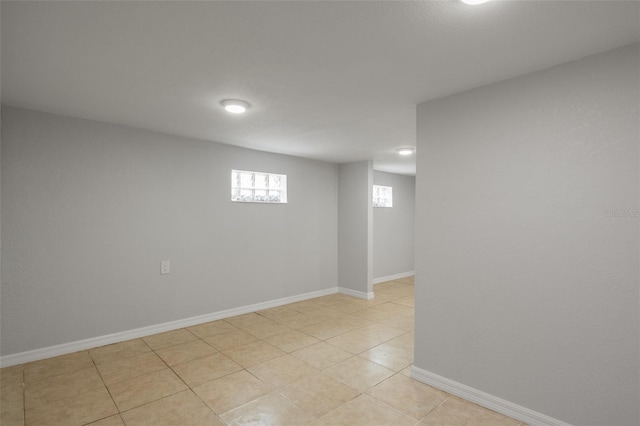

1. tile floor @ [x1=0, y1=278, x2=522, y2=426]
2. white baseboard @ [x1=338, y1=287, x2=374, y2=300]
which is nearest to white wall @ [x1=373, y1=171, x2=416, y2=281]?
white baseboard @ [x1=338, y1=287, x2=374, y2=300]

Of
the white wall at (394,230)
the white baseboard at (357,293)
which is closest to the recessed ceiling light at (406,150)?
the white wall at (394,230)

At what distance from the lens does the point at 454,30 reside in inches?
61.7

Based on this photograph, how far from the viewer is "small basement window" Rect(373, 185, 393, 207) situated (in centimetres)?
651

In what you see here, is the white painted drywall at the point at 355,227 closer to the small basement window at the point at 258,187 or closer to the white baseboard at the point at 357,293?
the white baseboard at the point at 357,293

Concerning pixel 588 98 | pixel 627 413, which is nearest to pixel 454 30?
pixel 588 98

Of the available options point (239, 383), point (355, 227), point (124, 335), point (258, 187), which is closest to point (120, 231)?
point (124, 335)

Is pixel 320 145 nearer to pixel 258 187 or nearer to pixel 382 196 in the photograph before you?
pixel 258 187

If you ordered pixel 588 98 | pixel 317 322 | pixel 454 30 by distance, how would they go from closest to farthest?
pixel 454 30 < pixel 588 98 < pixel 317 322

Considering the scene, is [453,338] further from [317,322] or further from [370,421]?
[317,322]

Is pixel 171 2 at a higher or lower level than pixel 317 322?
higher

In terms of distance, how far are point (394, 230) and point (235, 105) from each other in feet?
16.3

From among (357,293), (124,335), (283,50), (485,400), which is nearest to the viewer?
(283,50)

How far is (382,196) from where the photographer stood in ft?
21.9

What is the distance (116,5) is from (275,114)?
1.57 meters
